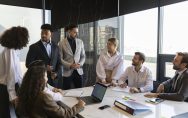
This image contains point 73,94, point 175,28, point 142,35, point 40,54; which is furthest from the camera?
point 142,35

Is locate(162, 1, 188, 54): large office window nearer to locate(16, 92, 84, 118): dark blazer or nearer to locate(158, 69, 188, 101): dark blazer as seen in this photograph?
locate(158, 69, 188, 101): dark blazer

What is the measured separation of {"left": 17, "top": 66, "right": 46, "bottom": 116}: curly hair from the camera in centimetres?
151

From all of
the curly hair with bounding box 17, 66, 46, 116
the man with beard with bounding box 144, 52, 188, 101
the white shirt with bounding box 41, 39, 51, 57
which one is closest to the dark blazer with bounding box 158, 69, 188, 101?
the man with beard with bounding box 144, 52, 188, 101

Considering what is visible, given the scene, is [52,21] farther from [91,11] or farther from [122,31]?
[122,31]

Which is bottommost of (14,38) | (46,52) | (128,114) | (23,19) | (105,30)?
(128,114)

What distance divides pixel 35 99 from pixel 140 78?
169 cm

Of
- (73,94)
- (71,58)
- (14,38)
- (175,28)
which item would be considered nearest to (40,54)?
(71,58)

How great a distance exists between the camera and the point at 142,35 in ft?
13.5

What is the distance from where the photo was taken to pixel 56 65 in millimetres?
3268

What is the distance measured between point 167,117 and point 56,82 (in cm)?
251

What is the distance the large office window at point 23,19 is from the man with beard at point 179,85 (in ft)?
8.57

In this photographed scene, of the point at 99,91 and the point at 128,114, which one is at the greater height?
the point at 99,91

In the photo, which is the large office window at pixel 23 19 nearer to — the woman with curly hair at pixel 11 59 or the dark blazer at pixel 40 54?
the dark blazer at pixel 40 54

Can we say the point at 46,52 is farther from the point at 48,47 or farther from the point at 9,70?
the point at 9,70
